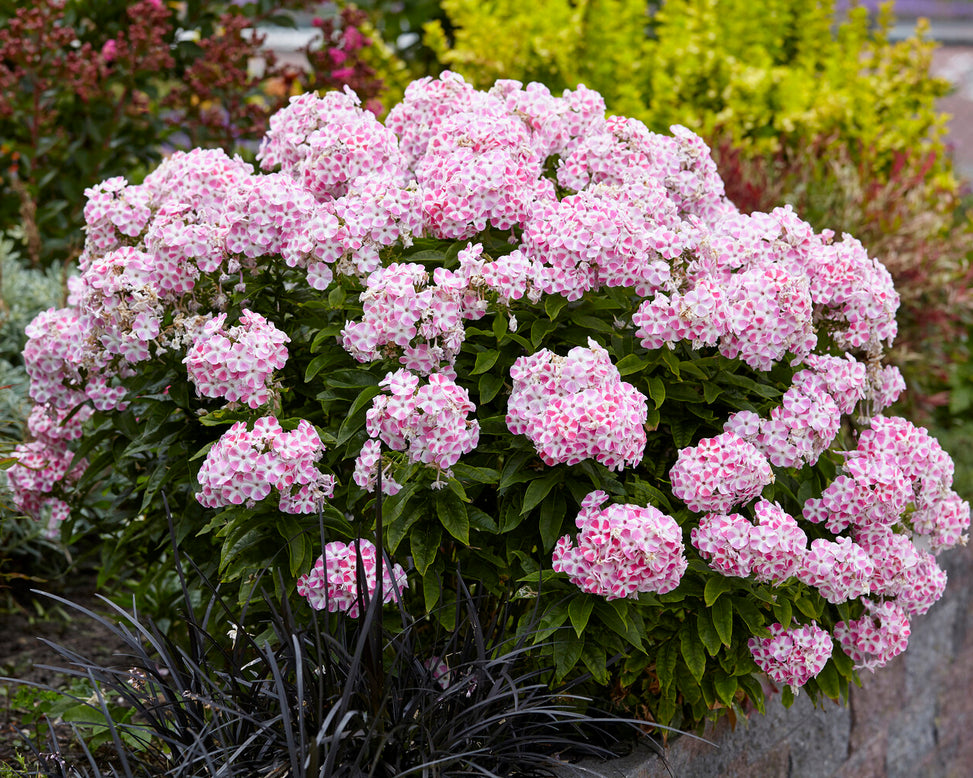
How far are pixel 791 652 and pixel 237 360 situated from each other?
5.16ft

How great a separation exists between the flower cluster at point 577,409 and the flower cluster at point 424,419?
0.15 m

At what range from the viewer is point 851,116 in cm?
600

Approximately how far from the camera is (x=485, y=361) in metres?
2.63

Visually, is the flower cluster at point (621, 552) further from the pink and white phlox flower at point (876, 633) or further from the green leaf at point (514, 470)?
the pink and white phlox flower at point (876, 633)

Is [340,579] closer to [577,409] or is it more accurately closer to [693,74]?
[577,409]

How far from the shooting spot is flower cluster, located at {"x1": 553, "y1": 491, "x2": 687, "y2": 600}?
94.7 inches

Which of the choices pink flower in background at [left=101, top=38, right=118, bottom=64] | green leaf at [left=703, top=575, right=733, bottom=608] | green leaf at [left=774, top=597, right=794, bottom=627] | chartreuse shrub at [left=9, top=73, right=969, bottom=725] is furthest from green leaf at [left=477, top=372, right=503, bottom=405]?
pink flower in background at [left=101, top=38, right=118, bottom=64]

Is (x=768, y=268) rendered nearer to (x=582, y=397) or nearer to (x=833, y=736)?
(x=582, y=397)

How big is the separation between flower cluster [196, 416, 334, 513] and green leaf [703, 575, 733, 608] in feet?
3.14

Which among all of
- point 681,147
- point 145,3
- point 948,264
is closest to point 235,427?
point 681,147

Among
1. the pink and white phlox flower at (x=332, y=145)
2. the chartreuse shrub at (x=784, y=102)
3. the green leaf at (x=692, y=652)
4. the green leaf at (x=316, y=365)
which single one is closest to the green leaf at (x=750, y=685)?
the green leaf at (x=692, y=652)

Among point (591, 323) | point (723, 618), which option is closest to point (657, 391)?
point (591, 323)

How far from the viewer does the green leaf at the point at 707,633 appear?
2539mm

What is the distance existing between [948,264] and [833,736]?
2.61 metres
